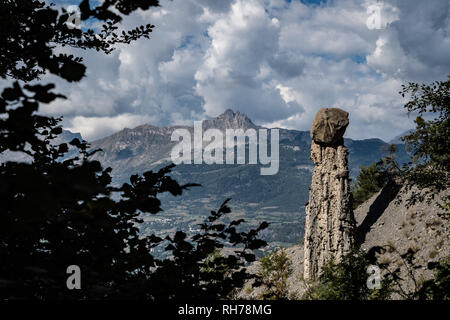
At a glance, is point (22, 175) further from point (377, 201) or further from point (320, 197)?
point (377, 201)

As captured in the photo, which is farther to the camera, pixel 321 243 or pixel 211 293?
pixel 321 243

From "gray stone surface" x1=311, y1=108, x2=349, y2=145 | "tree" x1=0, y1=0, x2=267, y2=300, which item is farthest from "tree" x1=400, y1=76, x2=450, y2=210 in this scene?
"tree" x1=0, y1=0, x2=267, y2=300

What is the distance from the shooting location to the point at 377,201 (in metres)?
33.5

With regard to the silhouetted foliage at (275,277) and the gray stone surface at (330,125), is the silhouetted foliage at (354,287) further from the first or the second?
the gray stone surface at (330,125)

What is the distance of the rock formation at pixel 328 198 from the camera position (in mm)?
25766

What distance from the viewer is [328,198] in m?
26.5

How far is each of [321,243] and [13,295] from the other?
27.0m

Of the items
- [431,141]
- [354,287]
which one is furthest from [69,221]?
[431,141]

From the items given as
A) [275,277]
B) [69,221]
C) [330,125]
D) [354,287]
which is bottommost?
[275,277]

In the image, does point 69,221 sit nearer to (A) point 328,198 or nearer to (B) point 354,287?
(B) point 354,287

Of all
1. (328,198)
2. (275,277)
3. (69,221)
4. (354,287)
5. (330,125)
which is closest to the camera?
(69,221)

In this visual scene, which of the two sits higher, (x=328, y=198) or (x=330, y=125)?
(x=330, y=125)
